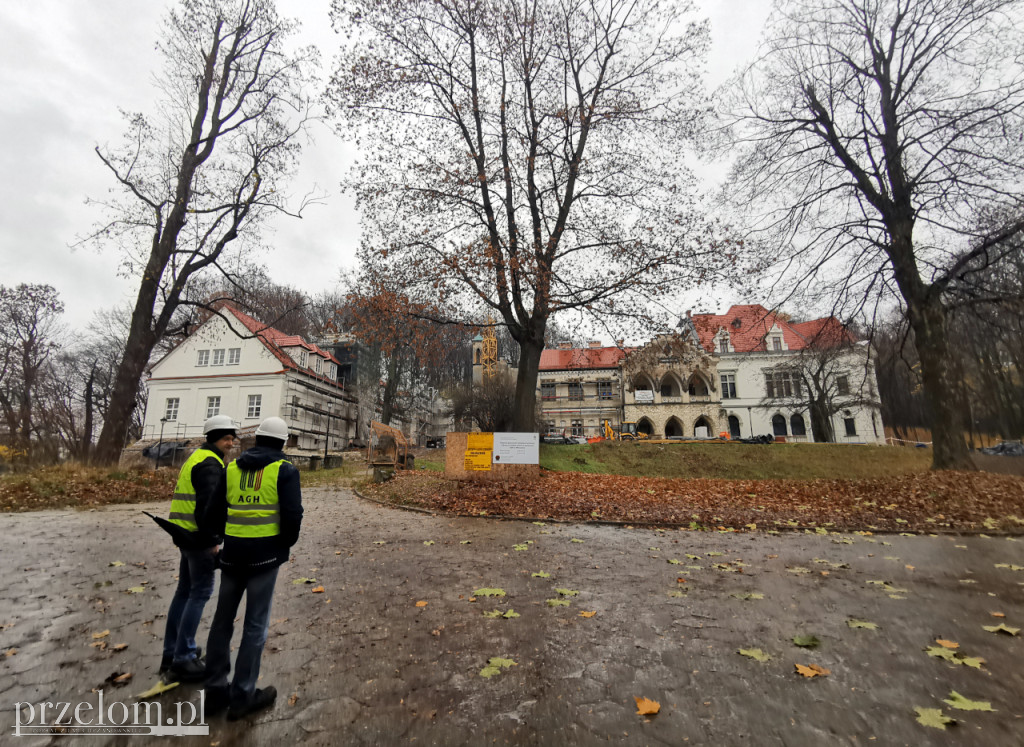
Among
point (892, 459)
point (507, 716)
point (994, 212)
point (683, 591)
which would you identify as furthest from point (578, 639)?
point (892, 459)

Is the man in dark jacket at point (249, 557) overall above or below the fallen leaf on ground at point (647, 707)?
above

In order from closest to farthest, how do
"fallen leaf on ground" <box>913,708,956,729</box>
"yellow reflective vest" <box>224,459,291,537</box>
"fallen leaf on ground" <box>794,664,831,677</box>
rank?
1. "fallen leaf on ground" <box>913,708,956,729</box>
2. "yellow reflective vest" <box>224,459,291,537</box>
3. "fallen leaf on ground" <box>794,664,831,677</box>

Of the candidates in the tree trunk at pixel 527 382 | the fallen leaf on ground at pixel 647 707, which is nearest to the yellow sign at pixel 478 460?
the tree trunk at pixel 527 382

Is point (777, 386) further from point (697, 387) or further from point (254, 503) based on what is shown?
point (254, 503)

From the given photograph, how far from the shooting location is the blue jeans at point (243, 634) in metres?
2.95

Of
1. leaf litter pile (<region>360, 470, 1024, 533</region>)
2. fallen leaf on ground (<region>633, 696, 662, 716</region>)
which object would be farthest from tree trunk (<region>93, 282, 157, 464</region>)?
Result: fallen leaf on ground (<region>633, 696, 662, 716</region>)

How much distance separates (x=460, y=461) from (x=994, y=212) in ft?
50.6

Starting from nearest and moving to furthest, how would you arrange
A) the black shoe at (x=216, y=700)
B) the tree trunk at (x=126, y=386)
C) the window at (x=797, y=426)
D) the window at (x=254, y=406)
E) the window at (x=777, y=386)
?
the black shoe at (x=216, y=700), the tree trunk at (x=126, y=386), the window at (x=254, y=406), the window at (x=777, y=386), the window at (x=797, y=426)

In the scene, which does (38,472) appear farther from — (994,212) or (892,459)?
(892,459)

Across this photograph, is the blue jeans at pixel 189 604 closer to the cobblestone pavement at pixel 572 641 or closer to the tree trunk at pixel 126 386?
the cobblestone pavement at pixel 572 641

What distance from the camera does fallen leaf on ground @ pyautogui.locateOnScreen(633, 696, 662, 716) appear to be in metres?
2.83

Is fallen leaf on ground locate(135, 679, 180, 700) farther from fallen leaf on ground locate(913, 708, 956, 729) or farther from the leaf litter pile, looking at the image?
the leaf litter pile

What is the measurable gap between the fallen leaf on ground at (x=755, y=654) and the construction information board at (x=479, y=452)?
10245mm

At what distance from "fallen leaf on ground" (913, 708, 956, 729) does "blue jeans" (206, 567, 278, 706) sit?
3.82m
